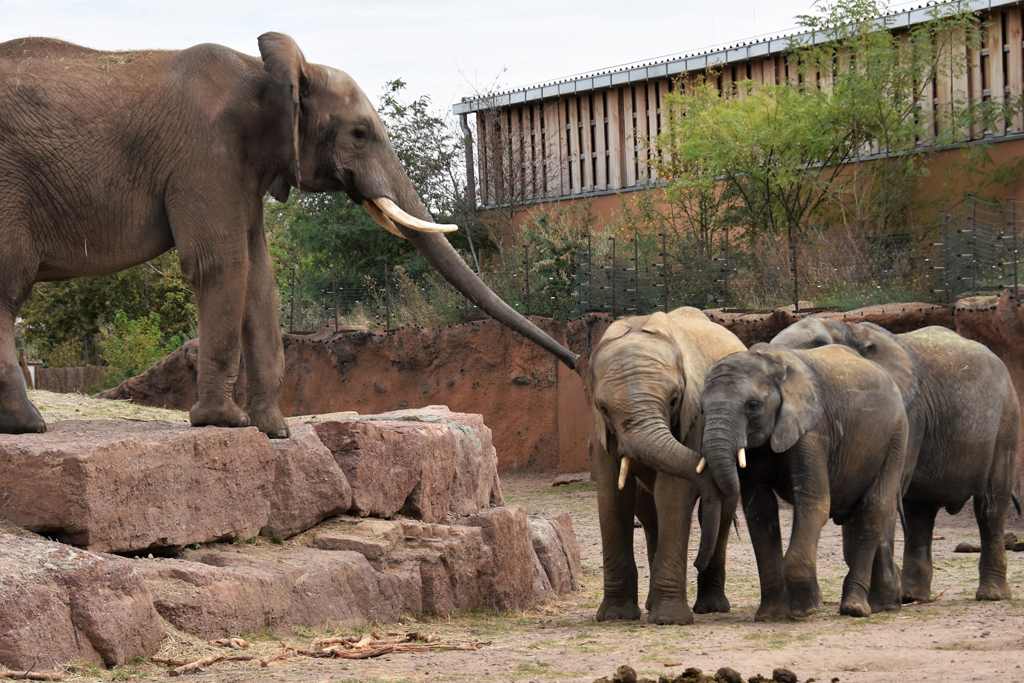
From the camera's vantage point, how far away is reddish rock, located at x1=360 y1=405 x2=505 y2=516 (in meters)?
8.98

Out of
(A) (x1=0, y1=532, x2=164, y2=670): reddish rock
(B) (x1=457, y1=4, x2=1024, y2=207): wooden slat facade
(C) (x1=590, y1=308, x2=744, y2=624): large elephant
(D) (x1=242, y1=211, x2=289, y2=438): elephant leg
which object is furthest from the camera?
(B) (x1=457, y1=4, x2=1024, y2=207): wooden slat facade

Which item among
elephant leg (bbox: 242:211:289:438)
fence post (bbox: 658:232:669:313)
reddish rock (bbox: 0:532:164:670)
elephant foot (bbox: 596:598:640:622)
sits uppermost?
fence post (bbox: 658:232:669:313)

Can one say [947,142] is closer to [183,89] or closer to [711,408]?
[711,408]

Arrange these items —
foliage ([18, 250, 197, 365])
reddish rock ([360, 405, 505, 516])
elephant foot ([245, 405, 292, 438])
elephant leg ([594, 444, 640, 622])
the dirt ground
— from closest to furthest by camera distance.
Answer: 1. the dirt ground
2. elephant foot ([245, 405, 292, 438])
3. elephant leg ([594, 444, 640, 622])
4. reddish rock ([360, 405, 505, 516])
5. foliage ([18, 250, 197, 365])

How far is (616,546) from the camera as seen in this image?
26.7 feet

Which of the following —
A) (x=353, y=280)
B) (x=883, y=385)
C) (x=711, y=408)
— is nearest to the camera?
(x=711, y=408)

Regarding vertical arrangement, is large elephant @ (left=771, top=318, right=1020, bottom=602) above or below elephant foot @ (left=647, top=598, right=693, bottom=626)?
above

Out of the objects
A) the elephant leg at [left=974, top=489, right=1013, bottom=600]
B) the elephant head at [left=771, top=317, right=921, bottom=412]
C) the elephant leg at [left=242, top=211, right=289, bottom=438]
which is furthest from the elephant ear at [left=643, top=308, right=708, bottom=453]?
the elephant leg at [left=974, top=489, right=1013, bottom=600]

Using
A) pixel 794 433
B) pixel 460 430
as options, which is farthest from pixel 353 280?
pixel 794 433

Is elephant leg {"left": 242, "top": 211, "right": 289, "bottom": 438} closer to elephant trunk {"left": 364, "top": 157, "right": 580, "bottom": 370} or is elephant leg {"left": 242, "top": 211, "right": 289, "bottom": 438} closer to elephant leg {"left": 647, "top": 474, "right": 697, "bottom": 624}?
elephant trunk {"left": 364, "top": 157, "right": 580, "bottom": 370}

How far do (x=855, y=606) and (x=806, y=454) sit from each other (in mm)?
1007

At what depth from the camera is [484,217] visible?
27781 mm

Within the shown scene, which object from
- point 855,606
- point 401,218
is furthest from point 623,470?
point 401,218

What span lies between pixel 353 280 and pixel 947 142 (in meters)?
12.3
